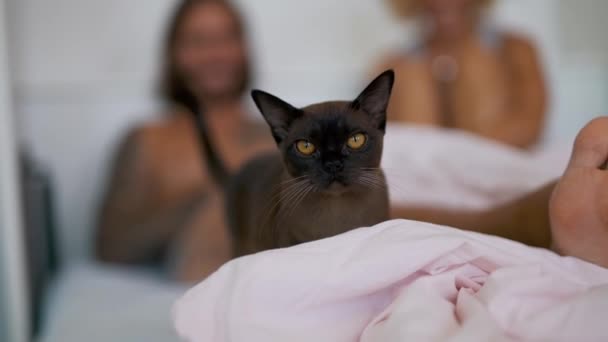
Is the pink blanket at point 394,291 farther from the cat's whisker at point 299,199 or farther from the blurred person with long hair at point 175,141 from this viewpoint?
the blurred person with long hair at point 175,141

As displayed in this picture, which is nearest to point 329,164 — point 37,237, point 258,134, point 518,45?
point 258,134

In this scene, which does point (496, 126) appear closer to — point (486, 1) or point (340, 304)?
point (486, 1)

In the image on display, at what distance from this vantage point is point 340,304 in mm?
462

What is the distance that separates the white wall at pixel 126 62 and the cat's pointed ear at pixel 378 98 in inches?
32.5

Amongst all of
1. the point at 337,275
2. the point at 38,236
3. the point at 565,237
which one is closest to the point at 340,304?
the point at 337,275

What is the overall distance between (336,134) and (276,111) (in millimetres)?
59

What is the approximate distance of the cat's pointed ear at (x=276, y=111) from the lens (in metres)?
0.51

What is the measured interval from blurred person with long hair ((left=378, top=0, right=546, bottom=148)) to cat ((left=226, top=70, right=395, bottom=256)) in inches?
29.4

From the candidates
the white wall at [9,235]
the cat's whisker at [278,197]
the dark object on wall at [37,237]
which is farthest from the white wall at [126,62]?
the cat's whisker at [278,197]

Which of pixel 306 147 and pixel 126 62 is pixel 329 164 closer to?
pixel 306 147

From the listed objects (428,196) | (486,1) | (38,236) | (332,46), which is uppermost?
(486,1)

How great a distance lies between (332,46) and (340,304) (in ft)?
3.81

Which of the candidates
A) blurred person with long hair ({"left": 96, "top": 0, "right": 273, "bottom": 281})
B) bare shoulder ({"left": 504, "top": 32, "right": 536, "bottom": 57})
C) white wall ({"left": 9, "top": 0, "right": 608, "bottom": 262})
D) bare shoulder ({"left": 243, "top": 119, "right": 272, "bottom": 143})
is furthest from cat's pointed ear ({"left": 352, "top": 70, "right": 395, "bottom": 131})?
bare shoulder ({"left": 504, "top": 32, "right": 536, "bottom": 57})

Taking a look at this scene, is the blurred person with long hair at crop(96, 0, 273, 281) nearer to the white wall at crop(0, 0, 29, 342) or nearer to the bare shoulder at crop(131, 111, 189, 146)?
the bare shoulder at crop(131, 111, 189, 146)
